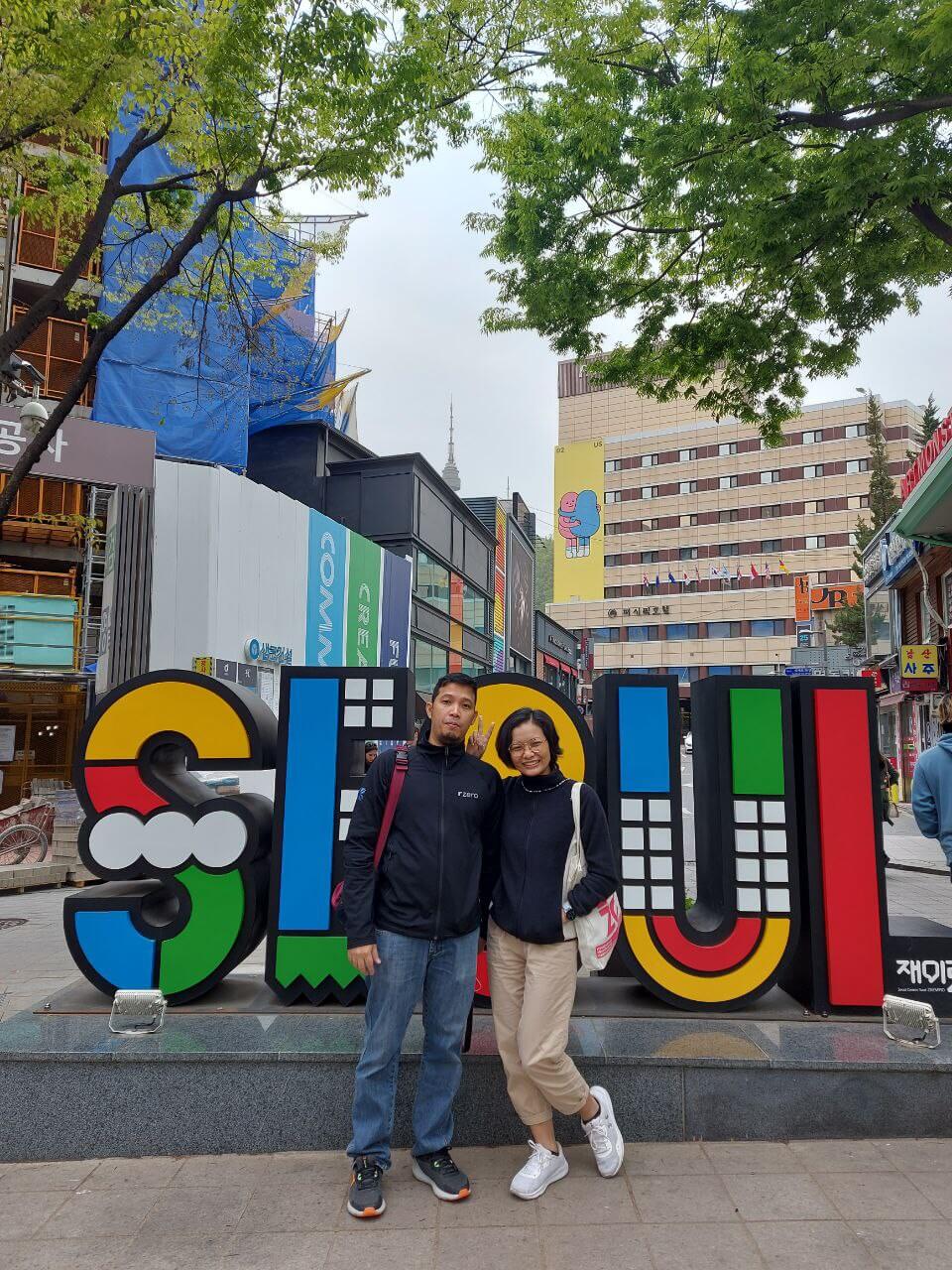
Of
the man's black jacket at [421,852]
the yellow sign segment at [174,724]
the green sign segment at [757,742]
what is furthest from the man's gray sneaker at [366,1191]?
the green sign segment at [757,742]

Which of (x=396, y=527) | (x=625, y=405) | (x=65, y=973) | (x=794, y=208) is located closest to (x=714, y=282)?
(x=794, y=208)

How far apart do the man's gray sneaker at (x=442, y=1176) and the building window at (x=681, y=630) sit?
68.7 metres

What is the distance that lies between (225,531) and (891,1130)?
15706 millimetres

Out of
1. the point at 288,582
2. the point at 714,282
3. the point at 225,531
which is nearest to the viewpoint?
the point at 714,282

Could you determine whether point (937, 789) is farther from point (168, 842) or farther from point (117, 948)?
point (117, 948)

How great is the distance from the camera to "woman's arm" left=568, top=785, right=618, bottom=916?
3350 millimetres

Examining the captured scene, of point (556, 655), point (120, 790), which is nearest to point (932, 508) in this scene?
point (120, 790)

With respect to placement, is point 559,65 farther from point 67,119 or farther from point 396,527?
point 396,527

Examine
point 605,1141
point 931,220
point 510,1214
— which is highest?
point 931,220

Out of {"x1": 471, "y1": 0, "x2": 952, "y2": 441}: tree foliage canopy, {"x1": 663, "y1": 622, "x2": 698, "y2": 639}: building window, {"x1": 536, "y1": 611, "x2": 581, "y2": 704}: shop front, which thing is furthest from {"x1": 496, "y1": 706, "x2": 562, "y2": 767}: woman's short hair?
{"x1": 663, "y1": 622, "x2": 698, "y2": 639}: building window

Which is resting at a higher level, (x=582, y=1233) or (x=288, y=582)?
(x=288, y=582)

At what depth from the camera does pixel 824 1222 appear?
313 centimetres

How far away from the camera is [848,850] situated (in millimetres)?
4633

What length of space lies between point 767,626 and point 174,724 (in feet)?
219
